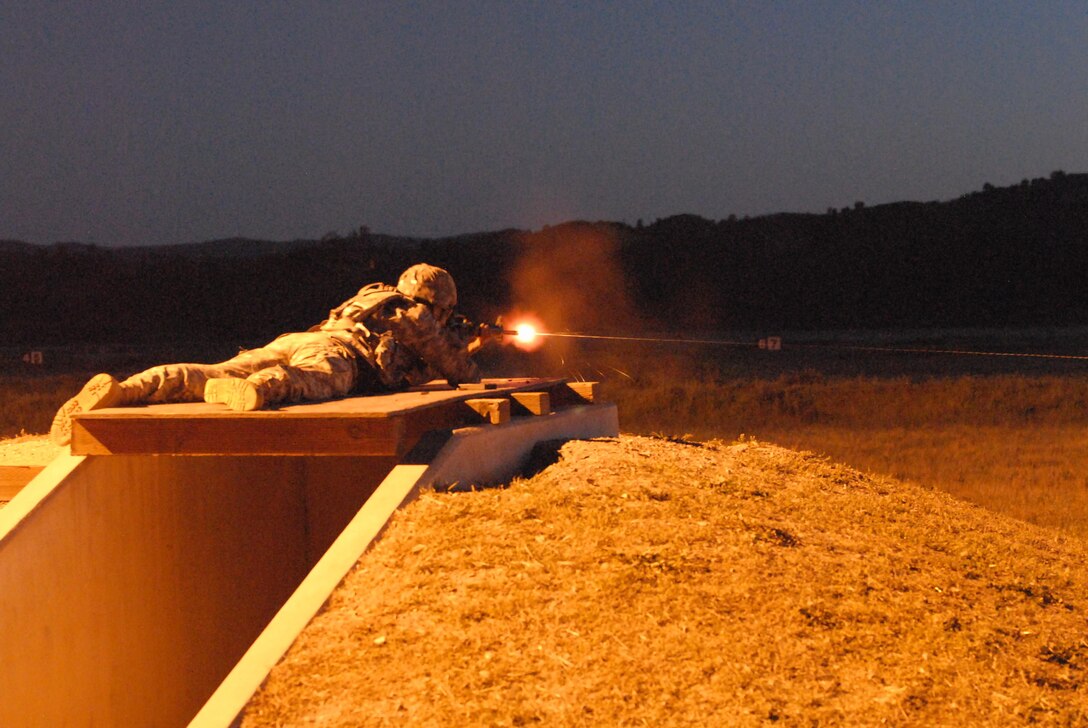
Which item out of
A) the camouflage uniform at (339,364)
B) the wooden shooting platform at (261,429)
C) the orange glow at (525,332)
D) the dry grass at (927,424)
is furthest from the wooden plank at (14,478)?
the dry grass at (927,424)

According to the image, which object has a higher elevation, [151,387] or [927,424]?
[151,387]

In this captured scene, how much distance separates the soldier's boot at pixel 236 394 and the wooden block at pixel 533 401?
199 cm

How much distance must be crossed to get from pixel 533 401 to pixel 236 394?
7.07 feet

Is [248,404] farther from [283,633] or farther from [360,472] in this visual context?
[360,472]

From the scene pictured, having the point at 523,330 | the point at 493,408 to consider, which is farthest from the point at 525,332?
the point at 493,408

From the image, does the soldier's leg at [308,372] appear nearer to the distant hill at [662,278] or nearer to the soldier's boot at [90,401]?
the soldier's boot at [90,401]

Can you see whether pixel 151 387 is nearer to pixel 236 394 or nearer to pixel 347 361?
pixel 236 394

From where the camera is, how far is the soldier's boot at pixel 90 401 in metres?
6.95

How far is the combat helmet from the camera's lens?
28.2 feet

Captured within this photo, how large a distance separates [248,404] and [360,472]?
2.90m

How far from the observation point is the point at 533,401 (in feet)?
26.7

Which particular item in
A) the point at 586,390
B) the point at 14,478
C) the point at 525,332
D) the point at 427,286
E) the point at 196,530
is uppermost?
the point at 427,286

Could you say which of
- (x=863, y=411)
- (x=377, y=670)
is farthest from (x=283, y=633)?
(x=863, y=411)

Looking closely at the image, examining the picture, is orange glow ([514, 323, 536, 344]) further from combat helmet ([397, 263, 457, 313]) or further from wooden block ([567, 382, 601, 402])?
combat helmet ([397, 263, 457, 313])
